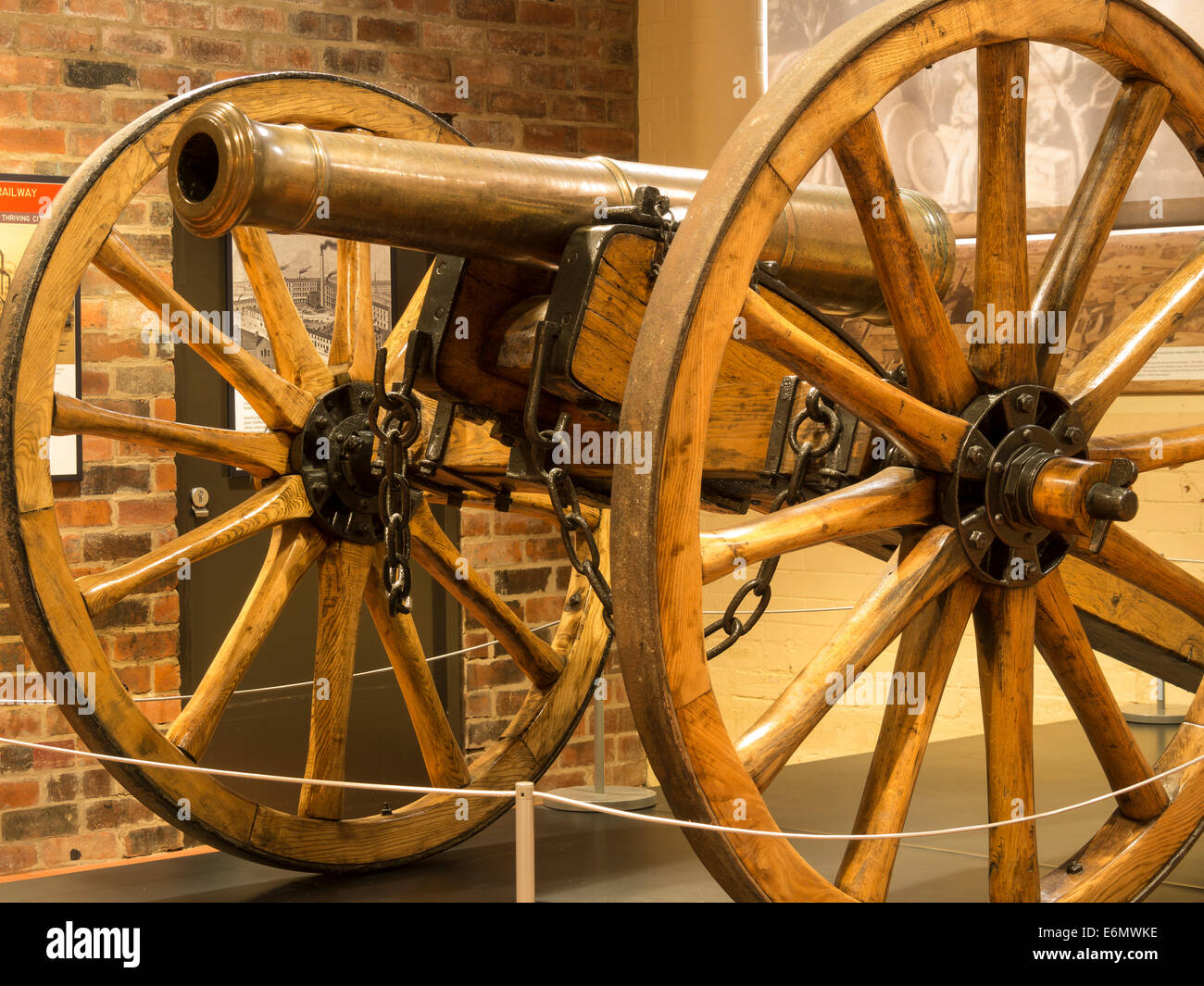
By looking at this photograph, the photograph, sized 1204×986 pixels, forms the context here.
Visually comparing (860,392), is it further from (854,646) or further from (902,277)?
(854,646)

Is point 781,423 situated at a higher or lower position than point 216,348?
lower

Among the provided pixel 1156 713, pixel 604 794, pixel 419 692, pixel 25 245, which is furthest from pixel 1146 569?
pixel 25 245

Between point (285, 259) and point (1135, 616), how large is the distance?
273cm

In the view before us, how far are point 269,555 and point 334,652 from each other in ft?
0.74

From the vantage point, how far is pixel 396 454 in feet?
8.04

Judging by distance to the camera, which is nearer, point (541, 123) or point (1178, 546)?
point (1178, 546)

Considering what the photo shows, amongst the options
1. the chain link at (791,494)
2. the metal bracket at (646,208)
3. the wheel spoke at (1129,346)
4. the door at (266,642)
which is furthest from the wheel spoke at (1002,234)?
the door at (266,642)

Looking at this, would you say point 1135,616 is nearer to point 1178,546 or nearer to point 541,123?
point 1178,546

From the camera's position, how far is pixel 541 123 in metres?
4.84

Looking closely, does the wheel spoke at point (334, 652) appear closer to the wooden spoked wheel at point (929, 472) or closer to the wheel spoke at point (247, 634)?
the wheel spoke at point (247, 634)

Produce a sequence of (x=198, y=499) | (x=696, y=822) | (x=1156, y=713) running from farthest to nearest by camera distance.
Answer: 1. (x=198, y=499)
2. (x=1156, y=713)
3. (x=696, y=822)
